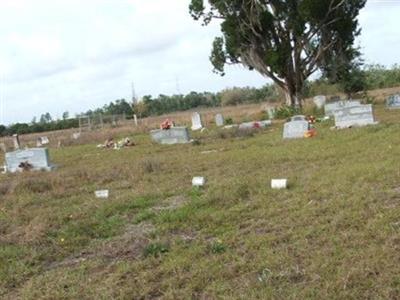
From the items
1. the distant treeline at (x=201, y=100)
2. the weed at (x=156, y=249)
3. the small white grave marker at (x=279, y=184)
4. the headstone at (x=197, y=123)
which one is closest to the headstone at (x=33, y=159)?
the small white grave marker at (x=279, y=184)

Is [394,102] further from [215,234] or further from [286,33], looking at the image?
[215,234]

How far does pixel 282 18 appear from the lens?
98.0 feet

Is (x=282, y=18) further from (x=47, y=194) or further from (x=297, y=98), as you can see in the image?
(x=47, y=194)

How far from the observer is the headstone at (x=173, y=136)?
18406mm

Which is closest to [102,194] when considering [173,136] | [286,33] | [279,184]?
[279,184]

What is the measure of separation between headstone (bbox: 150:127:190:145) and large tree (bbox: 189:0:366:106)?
12.1 metres

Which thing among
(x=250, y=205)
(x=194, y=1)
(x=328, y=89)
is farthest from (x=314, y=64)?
(x=250, y=205)

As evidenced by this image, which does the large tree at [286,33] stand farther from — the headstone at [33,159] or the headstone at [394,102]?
the headstone at [33,159]

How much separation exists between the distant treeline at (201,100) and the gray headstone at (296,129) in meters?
23.7

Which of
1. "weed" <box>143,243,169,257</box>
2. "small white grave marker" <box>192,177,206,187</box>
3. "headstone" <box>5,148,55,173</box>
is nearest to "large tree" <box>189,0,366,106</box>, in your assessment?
"headstone" <box>5,148,55,173</box>

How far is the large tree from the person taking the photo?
2927 cm

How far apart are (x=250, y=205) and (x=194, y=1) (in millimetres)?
26293

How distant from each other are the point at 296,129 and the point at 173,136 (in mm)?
4871

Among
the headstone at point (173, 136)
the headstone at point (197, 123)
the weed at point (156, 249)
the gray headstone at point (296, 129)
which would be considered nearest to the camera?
the weed at point (156, 249)
